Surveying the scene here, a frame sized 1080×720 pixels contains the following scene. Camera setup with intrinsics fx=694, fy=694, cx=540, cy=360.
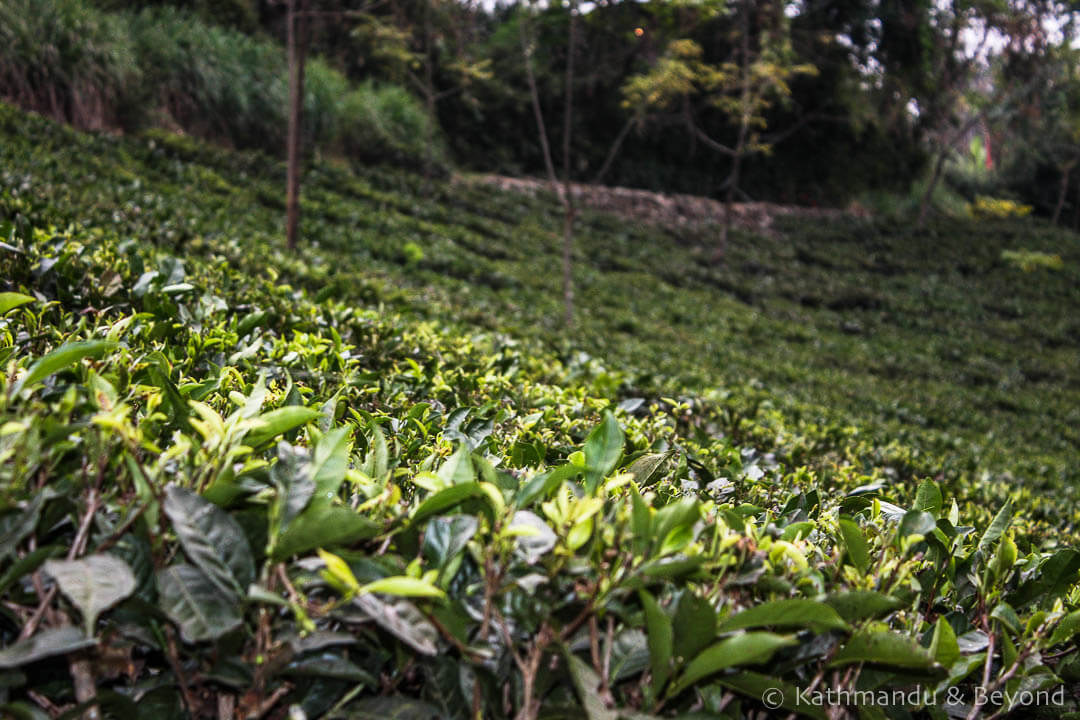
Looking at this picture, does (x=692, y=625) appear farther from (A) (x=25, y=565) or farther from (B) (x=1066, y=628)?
(A) (x=25, y=565)

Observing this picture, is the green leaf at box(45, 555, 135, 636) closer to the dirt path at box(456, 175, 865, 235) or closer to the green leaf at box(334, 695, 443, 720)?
the green leaf at box(334, 695, 443, 720)

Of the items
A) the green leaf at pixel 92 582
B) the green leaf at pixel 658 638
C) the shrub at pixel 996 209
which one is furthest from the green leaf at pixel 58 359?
the shrub at pixel 996 209

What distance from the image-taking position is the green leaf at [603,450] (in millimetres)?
1219

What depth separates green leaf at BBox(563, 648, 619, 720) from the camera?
922 millimetres

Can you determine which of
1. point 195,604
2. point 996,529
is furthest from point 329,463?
point 996,529

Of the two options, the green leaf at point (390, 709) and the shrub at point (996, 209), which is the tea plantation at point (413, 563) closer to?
the green leaf at point (390, 709)

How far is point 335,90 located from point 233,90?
8.91ft

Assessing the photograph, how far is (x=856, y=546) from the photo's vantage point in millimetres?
1204

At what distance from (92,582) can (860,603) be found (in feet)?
3.47

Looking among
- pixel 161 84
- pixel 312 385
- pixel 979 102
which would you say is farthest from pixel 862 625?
pixel 979 102

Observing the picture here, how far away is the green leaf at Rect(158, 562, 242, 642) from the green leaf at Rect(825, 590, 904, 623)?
2.80 ft

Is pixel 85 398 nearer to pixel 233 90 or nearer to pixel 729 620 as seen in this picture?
pixel 729 620

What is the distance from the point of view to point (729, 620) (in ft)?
3.24

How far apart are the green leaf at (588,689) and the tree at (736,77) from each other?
37.8 ft
